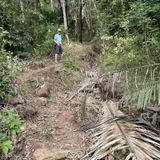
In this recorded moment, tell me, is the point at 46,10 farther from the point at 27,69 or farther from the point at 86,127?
the point at 86,127

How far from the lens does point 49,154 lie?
631 cm

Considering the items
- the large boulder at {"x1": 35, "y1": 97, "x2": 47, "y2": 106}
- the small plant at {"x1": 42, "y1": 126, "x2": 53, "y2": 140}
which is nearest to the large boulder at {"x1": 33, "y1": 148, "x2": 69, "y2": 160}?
the small plant at {"x1": 42, "y1": 126, "x2": 53, "y2": 140}

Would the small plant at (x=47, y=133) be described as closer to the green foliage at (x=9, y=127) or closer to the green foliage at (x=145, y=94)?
the green foliage at (x=9, y=127)

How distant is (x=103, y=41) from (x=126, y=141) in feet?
32.1

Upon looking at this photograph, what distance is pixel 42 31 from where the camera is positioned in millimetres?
16234

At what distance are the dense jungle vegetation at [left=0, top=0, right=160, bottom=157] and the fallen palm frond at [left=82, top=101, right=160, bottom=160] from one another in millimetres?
402

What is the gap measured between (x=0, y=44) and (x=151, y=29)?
4092 millimetres

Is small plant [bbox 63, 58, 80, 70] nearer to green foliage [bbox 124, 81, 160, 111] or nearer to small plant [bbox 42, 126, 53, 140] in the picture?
small plant [bbox 42, 126, 53, 140]

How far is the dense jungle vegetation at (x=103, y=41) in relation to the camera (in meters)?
5.62

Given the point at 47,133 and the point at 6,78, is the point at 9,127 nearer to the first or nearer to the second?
the point at 47,133

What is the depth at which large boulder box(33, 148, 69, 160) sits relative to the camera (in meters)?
6.22

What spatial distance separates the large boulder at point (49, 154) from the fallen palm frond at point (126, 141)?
25.5 inches

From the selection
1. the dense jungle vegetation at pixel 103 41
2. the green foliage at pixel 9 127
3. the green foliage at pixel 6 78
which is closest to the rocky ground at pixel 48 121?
the green foliage at pixel 6 78

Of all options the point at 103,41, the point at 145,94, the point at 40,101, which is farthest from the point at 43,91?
the point at 103,41
